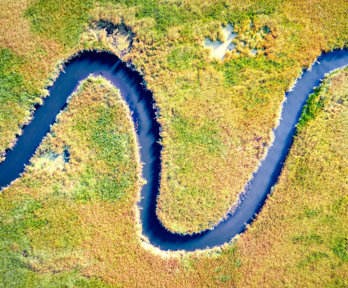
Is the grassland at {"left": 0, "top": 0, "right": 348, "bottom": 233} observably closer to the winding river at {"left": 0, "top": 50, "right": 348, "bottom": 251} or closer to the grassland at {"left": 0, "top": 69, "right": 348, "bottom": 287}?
the winding river at {"left": 0, "top": 50, "right": 348, "bottom": 251}

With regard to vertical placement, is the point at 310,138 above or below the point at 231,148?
above

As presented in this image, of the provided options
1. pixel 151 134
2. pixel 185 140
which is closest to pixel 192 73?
pixel 185 140

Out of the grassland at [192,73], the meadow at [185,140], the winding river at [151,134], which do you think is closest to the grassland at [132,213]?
the meadow at [185,140]

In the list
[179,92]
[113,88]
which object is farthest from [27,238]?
[179,92]

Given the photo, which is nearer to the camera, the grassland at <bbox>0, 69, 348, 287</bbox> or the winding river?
the grassland at <bbox>0, 69, 348, 287</bbox>

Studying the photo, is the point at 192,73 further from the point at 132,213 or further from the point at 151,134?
the point at 132,213

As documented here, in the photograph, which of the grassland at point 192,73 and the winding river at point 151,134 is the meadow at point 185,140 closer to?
the grassland at point 192,73

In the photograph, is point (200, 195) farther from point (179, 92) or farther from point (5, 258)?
point (5, 258)

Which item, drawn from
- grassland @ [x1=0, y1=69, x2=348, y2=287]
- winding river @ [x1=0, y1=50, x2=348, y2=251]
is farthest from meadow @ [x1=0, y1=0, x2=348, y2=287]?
winding river @ [x1=0, y1=50, x2=348, y2=251]
